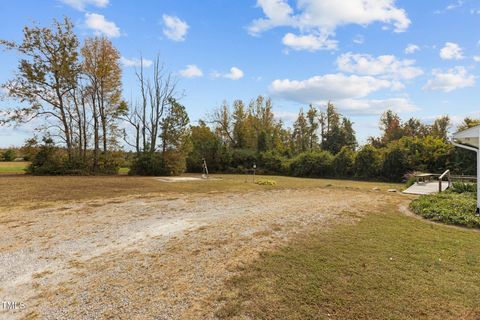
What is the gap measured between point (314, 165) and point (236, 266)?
20.0 metres

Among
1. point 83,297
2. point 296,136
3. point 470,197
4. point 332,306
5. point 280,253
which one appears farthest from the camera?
point 296,136

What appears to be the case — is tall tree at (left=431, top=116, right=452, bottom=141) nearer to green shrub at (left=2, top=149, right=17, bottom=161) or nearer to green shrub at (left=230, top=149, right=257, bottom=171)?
green shrub at (left=230, top=149, right=257, bottom=171)

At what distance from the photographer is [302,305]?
8.66 feet

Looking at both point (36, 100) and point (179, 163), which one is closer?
point (36, 100)

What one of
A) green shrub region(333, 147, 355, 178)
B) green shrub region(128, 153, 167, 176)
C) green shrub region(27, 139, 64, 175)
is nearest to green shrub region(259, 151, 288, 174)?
green shrub region(333, 147, 355, 178)

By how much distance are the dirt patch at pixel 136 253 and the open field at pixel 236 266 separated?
2cm

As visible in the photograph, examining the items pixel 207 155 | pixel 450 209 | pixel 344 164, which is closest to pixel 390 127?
pixel 344 164

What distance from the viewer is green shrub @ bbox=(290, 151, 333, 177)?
22.1 m

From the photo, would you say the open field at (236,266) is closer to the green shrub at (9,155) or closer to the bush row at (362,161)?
the bush row at (362,161)

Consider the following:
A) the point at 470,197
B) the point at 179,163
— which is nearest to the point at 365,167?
the point at 470,197

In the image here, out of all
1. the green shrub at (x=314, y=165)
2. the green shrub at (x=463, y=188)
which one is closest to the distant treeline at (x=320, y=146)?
the green shrub at (x=314, y=165)

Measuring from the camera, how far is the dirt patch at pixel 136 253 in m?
2.72

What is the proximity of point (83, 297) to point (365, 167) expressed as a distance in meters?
20.0

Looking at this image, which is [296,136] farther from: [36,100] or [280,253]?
[280,253]
